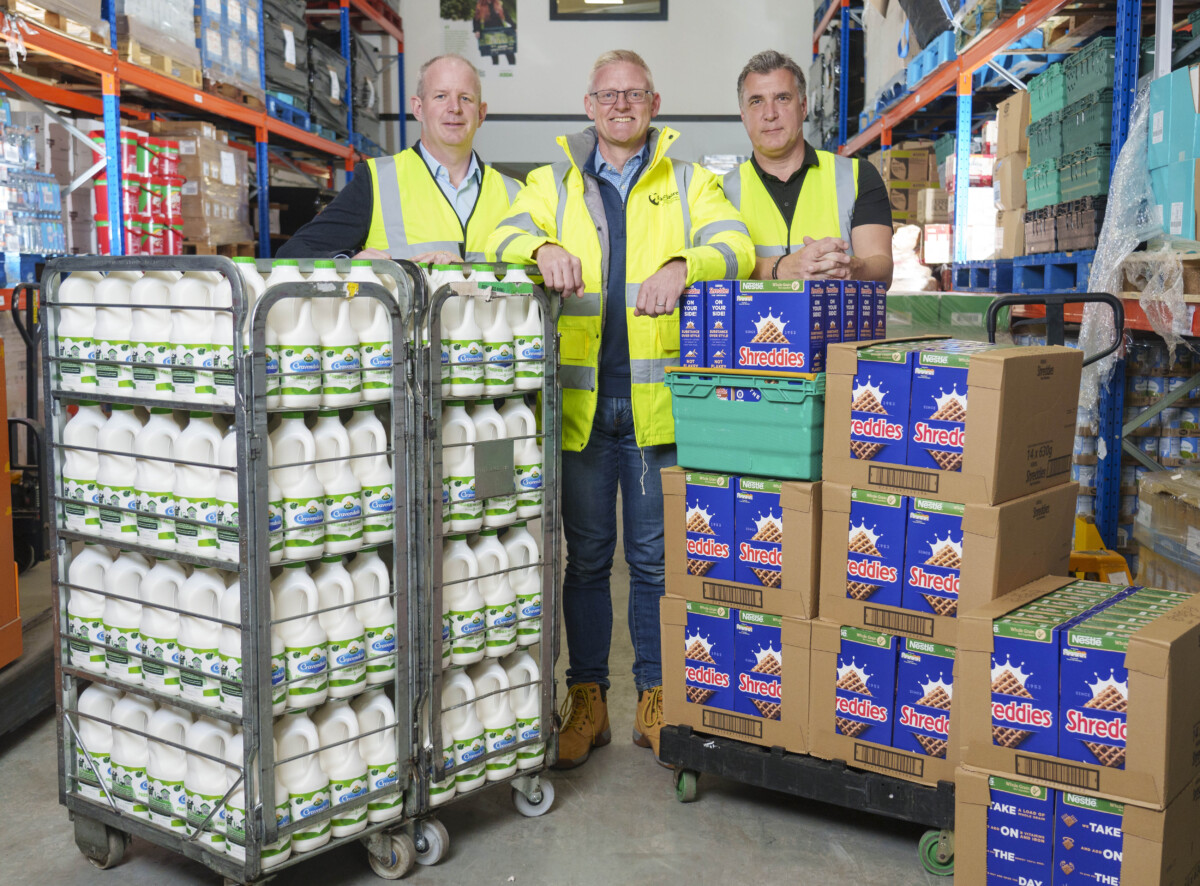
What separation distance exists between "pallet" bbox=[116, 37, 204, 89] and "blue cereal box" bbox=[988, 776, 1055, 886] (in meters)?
5.72

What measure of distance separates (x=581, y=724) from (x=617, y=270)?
147 centimetres

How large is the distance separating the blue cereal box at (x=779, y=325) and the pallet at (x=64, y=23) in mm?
3675

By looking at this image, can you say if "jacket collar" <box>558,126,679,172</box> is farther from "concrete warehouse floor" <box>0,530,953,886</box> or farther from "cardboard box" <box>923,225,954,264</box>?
"cardboard box" <box>923,225,954,264</box>

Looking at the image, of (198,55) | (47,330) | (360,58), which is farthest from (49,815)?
(360,58)

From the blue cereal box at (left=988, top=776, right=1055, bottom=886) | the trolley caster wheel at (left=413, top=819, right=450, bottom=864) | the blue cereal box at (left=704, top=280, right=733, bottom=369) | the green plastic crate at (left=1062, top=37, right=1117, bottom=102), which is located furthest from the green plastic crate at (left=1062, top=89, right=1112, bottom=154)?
the trolley caster wheel at (left=413, top=819, right=450, bottom=864)

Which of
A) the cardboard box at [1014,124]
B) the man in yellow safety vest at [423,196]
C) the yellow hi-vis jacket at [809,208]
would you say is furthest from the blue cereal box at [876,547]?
the cardboard box at [1014,124]

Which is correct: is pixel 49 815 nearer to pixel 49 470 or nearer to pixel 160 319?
pixel 49 470

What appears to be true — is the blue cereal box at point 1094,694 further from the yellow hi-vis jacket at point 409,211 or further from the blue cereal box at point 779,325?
the yellow hi-vis jacket at point 409,211

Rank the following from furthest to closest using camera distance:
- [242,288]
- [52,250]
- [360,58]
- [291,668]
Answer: [360,58]
[52,250]
[291,668]
[242,288]

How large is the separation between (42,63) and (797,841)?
19.0ft

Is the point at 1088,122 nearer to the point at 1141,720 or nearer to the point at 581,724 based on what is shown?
the point at 1141,720

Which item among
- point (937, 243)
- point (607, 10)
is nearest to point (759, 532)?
point (937, 243)

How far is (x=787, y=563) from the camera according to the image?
9.98 feet

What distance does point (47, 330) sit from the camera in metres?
2.70
